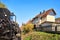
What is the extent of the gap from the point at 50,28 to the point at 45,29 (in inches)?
98.5

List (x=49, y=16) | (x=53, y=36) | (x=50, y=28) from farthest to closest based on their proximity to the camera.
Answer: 1. (x=49, y=16)
2. (x=50, y=28)
3. (x=53, y=36)

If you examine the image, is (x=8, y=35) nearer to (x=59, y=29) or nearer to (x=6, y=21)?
(x=6, y=21)

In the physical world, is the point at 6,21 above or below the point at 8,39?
above

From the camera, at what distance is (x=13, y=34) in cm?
996

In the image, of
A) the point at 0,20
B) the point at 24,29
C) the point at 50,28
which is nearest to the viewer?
the point at 0,20

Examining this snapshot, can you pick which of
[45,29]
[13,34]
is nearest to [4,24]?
[13,34]

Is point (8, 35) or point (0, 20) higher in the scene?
point (0, 20)

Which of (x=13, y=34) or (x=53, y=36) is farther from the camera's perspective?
(x=53, y=36)

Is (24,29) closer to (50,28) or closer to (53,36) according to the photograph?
(50,28)

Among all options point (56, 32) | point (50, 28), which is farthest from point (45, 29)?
point (56, 32)

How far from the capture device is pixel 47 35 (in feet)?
76.4

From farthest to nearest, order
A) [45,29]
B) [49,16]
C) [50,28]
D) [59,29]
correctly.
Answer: [49,16]
[45,29]
[50,28]
[59,29]

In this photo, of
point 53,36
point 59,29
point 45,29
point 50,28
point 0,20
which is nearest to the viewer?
point 0,20

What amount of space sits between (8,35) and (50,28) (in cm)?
1739
